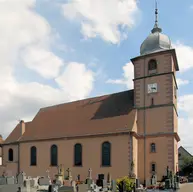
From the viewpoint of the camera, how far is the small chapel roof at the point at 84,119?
3312 centimetres

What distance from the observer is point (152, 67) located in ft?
111

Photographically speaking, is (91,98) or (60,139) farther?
(91,98)

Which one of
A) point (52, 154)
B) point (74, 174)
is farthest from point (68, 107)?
point (74, 174)

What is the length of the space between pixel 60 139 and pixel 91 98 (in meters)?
6.64

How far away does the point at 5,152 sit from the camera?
1608 inches

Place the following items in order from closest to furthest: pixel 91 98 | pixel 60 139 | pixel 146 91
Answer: pixel 146 91 → pixel 60 139 → pixel 91 98

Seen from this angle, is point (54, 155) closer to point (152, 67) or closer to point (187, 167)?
point (152, 67)

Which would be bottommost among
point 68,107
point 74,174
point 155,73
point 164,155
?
point 74,174

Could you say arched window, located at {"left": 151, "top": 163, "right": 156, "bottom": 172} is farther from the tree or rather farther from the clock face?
the tree

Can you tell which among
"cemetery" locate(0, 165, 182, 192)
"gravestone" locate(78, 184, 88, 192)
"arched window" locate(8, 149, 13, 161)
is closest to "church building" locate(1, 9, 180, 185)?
"arched window" locate(8, 149, 13, 161)

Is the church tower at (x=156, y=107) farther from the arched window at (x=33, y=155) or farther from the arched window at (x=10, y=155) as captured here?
the arched window at (x=10, y=155)

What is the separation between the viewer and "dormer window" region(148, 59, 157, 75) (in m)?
33.6

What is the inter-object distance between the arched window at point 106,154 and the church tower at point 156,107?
10.9 ft

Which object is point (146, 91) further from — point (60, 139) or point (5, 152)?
point (5, 152)
